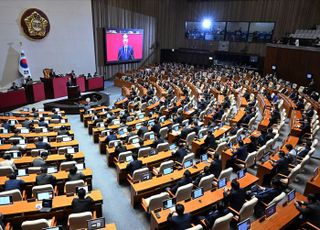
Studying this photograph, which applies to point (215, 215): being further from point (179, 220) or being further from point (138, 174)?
point (138, 174)

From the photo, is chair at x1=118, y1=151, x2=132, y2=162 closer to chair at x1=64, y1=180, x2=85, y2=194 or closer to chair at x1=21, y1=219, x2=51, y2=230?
chair at x1=64, y1=180, x2=85, y2=194

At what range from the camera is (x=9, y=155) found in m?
7.59

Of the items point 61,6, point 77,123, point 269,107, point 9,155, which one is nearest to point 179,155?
point 9,155

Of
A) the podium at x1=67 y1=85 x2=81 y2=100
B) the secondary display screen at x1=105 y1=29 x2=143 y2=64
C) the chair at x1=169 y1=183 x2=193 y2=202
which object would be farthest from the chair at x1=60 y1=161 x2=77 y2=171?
the secondary display screen at x1=105 y1=29 x2=143 y2=64

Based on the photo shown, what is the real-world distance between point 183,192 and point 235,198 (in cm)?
127

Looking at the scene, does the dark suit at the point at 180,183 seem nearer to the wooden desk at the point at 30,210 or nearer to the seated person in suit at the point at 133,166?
the seated person in suit at the point at 133,166

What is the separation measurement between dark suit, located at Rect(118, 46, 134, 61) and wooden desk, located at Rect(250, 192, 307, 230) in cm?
2265

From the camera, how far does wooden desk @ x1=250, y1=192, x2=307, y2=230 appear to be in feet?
17.6

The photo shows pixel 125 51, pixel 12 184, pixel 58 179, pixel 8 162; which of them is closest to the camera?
pixel 12 184

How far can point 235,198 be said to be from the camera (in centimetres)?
604

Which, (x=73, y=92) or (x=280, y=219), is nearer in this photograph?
(x=280, y=219)

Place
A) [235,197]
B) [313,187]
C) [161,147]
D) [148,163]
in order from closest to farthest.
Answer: [235,197], [313,187], [148,163], [161,147]

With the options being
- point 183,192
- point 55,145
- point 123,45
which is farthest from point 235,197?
point 123,45

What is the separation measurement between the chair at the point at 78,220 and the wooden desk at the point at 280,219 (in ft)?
11.6
